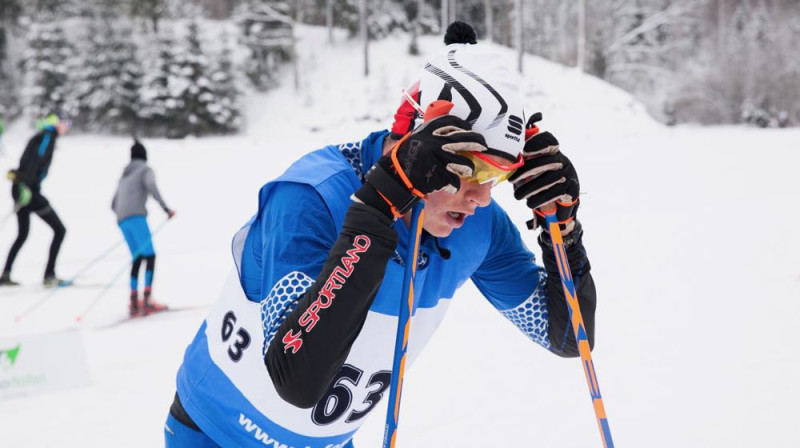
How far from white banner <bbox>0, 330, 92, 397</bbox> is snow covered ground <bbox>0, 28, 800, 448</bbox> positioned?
0.13 metres

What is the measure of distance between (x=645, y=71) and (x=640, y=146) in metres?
18.9

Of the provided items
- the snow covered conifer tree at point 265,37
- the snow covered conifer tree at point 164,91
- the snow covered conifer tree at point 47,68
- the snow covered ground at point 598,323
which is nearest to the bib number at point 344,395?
the snow covered ground at point 598,323

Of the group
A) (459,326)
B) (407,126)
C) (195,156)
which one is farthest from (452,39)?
(195,156)

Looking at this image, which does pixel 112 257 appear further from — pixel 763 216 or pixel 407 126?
pixel 763 216

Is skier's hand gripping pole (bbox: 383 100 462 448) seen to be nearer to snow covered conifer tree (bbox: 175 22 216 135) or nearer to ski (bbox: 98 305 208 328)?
ski (bbox: 98 305 208 328)

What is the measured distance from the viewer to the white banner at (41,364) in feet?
13.3

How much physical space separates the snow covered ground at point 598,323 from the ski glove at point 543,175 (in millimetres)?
2147

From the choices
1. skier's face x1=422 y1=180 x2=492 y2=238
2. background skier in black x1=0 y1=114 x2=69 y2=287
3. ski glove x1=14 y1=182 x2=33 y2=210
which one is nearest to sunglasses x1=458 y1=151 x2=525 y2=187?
skier's face x1=422 y1=180 x2=492 y2=238

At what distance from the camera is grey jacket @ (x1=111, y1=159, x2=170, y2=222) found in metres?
5.91

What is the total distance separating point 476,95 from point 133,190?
5.31m

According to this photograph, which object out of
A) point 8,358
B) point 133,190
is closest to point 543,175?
point 8,358

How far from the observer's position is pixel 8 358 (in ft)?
13.4

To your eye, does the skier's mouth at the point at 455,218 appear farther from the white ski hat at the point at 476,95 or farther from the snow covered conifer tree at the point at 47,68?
the snow covered conifer tree at the point at 47,68

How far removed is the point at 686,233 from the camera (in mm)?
8250
